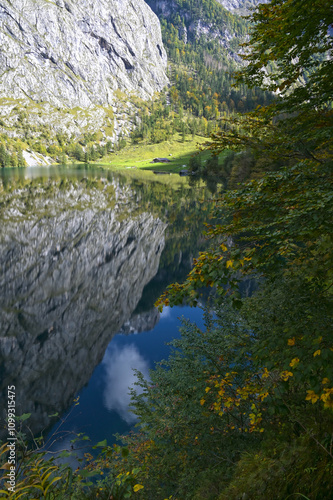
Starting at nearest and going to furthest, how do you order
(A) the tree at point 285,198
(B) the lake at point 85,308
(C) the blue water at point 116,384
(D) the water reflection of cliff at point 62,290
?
1. (A) the tree at point 285,198
2. (C) the blue water at point 116,384
3. (B) the lake at point 85,308
4. (D) the water reflection of cliff at point 62,290

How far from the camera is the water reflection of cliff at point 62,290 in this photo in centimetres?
1752

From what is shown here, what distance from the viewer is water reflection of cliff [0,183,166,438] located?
1752 cm

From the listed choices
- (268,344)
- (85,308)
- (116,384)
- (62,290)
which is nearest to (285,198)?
(268,344)

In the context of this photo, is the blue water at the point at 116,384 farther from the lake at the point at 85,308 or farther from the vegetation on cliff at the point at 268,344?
the vegetation on cliff at the point at 268,344

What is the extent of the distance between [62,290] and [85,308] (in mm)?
3957

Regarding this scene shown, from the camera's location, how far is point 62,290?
90.0ft

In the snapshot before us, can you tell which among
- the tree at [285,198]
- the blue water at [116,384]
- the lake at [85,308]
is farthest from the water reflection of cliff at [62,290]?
the tree at [285,198]

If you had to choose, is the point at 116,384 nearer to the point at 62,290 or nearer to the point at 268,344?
the point at 62,290

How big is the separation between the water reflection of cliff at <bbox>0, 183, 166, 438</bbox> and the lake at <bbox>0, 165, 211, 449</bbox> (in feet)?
0.28

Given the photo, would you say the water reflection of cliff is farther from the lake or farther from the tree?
the tree

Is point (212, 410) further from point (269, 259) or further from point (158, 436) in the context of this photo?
point (269, 259)

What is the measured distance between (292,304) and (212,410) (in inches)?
164

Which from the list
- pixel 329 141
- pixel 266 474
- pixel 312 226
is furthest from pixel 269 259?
pixel 329 141

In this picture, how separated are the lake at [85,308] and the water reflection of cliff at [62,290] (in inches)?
3.4
